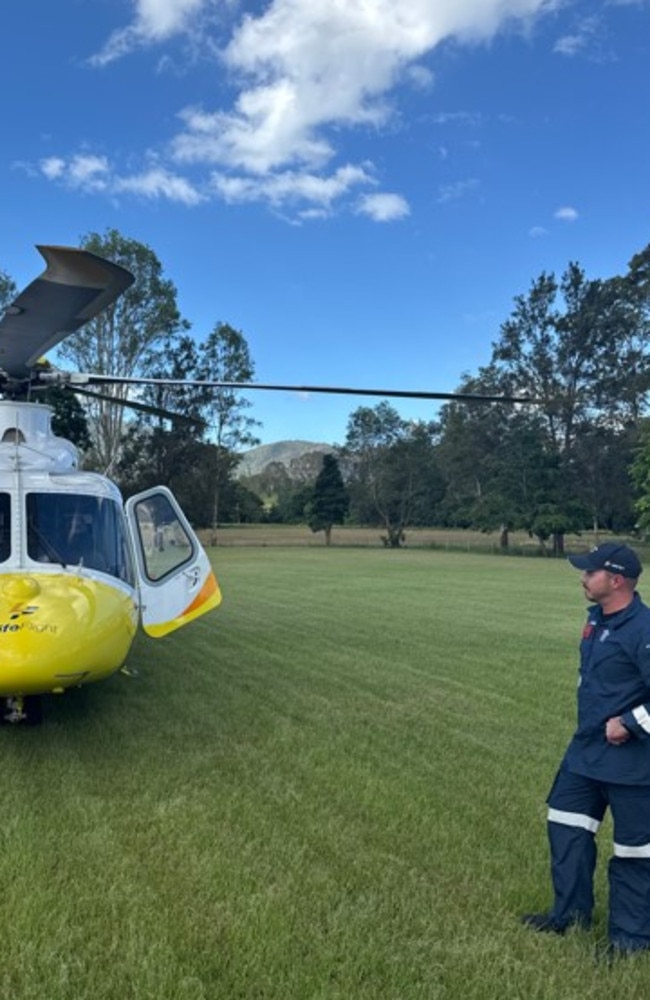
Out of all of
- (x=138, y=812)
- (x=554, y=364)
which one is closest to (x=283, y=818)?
(x=138, y=812)

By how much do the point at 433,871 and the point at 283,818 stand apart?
1.11 meters

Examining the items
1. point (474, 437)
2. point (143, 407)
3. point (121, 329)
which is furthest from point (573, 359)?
point (143, 407)

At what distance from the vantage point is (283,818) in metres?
5.10

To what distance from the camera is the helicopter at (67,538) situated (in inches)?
203

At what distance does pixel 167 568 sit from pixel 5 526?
1503 millimetres

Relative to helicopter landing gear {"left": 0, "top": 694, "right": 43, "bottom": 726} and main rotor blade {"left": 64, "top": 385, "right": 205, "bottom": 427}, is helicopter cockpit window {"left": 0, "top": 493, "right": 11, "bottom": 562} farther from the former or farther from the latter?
main rotor blade {"left": 64, "top": 385, "right": 205, "bottom": 427}

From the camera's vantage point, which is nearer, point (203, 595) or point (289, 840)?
point (289, 840)

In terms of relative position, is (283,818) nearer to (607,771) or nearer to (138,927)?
(138,927)

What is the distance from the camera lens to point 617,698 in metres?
3.65

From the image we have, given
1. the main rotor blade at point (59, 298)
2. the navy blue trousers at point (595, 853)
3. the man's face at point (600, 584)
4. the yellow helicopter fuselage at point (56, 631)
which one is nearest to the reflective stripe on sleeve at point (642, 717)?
the navy blue trousers at point (595, 853)

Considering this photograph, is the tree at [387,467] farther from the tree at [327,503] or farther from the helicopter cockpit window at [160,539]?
the helicopter cockpit window at [160,539]

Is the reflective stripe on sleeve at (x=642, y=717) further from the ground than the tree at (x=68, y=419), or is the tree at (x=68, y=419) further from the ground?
the tree at (x=68, y=419)

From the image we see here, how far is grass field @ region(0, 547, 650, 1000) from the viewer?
3.38 metres

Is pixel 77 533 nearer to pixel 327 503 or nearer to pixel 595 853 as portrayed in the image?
pixel 595 853
